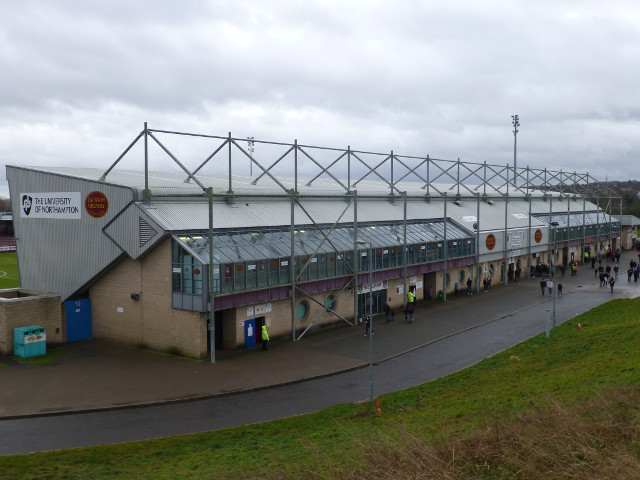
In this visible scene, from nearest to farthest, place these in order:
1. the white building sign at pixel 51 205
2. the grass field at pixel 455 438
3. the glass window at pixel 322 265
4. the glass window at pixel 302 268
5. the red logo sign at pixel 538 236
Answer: the grass field at pixel 455 438, the white building sign at pixel 51 205, the glass window at pixel 302 268, the glass window at pixel 322 265, the red logo sign at pixel 538 236

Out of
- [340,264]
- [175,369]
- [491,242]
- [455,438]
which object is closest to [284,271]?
[340,264]

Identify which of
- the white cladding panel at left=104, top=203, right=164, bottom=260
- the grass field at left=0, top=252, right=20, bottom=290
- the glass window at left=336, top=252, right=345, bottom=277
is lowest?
the grass field at left=0, top=252, right=20, bottom=290

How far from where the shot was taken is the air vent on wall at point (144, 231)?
2756cm

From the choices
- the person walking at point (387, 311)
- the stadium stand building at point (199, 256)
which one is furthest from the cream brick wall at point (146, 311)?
the person walking at point (387, 311)

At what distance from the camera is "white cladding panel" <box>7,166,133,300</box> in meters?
29.5

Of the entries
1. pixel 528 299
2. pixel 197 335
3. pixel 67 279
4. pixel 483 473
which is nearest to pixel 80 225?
pixel 67 279

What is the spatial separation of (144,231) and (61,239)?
6.95 m

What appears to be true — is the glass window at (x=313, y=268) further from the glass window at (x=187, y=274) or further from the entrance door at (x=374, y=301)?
the glass window at (x=187, y=274)

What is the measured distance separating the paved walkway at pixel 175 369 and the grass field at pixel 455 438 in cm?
446

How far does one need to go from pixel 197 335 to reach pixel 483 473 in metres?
18.1

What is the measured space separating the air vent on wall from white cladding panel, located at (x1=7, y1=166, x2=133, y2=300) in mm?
1363

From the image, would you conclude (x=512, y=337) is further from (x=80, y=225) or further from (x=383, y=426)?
(x=80, y=225)

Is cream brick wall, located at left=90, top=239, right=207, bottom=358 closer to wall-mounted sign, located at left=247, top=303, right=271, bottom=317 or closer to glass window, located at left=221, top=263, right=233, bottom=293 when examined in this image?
glass window, located at left=221, top=263, right=233, bottom=293

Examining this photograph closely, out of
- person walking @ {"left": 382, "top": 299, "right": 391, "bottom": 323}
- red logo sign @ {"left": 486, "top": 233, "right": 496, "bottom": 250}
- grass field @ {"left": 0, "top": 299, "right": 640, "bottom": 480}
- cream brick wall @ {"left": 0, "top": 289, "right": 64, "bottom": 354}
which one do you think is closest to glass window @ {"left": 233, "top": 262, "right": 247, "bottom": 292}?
cream brick wall @ {"left": 0, "top": 289, "right": 64, "bottom": 354}
